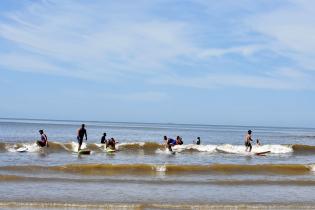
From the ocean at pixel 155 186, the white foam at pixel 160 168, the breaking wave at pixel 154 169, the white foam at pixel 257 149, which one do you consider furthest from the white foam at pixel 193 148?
the white foam at pixel 160 168

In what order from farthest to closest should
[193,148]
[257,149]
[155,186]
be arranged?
[193,148], [257,149], [155,186]

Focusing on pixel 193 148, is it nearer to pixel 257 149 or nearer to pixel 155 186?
pixel 257 149

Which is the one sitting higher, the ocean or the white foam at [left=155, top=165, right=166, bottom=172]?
the white foam at [left=155, top=165, right=166, bottom=172]

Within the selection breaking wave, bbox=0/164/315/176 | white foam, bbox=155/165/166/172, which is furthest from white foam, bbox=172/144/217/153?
white foam, bbox=155/165/166/172

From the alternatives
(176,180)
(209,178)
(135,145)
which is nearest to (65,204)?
(176,180)

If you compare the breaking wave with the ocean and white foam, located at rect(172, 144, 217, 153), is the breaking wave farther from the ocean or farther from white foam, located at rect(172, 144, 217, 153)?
white foam, located at rect(172, 144, 217, 153)

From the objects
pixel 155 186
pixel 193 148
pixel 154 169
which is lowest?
pixel 155 186

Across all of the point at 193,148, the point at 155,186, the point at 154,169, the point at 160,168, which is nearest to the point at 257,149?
the point at 193,148

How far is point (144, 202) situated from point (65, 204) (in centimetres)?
220

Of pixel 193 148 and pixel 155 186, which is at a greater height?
pixel 193 148

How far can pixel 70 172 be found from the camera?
20.8 meters

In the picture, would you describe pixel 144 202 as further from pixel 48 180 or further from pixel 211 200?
pixel 48 180

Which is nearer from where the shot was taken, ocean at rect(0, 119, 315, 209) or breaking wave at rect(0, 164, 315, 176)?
ocean at rect(0, 119, 315, 209)

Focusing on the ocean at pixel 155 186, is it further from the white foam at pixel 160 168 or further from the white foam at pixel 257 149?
the white foam at pixel 257 149
